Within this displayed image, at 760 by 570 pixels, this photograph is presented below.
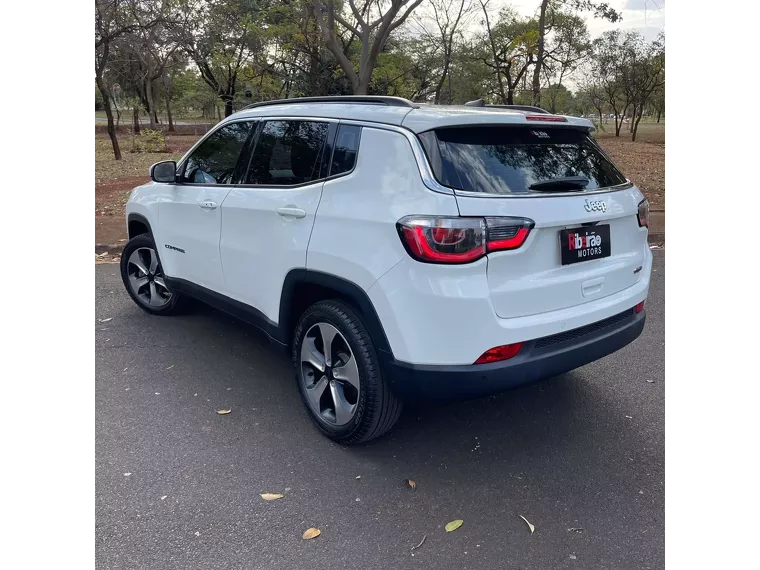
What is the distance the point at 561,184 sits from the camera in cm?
302

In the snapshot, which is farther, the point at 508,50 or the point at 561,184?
the point at 508,50

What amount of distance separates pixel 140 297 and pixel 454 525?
12.8 feet

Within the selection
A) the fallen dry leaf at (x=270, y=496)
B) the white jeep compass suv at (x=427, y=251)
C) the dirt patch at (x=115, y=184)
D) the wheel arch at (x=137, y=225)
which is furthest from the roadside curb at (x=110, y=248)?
the fallen dry leaf at (x=270, y=496)

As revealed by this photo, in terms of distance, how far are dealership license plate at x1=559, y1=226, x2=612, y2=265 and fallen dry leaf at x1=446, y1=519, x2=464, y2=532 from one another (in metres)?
1.30

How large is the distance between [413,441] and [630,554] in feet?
4.16

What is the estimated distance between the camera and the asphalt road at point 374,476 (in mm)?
2553

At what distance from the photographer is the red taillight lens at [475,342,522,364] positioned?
2742mm

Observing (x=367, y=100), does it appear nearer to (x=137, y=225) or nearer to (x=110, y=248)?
(x=137, y=225)

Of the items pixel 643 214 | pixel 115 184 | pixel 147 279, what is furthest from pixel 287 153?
pixel 115 184

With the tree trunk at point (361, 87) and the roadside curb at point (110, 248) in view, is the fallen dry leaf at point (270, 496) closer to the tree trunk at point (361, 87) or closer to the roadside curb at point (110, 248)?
the roadside curb at point (110, 248)

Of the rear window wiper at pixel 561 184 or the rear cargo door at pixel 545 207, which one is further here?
the rear window wiper at pixel 561 184

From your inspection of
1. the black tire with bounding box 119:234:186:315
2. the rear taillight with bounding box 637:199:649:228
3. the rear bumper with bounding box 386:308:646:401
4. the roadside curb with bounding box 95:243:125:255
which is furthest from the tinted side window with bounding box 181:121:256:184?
the roadside curb with bounding box 95:243:125:255

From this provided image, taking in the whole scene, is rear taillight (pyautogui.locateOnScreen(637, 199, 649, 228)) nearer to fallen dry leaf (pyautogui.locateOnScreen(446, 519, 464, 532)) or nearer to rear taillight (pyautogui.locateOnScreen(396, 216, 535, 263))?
rear taillight (pyautogui.locateOnScreen(396, 216, 535, 263))

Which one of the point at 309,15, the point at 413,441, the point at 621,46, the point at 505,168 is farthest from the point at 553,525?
the point at 621,46
